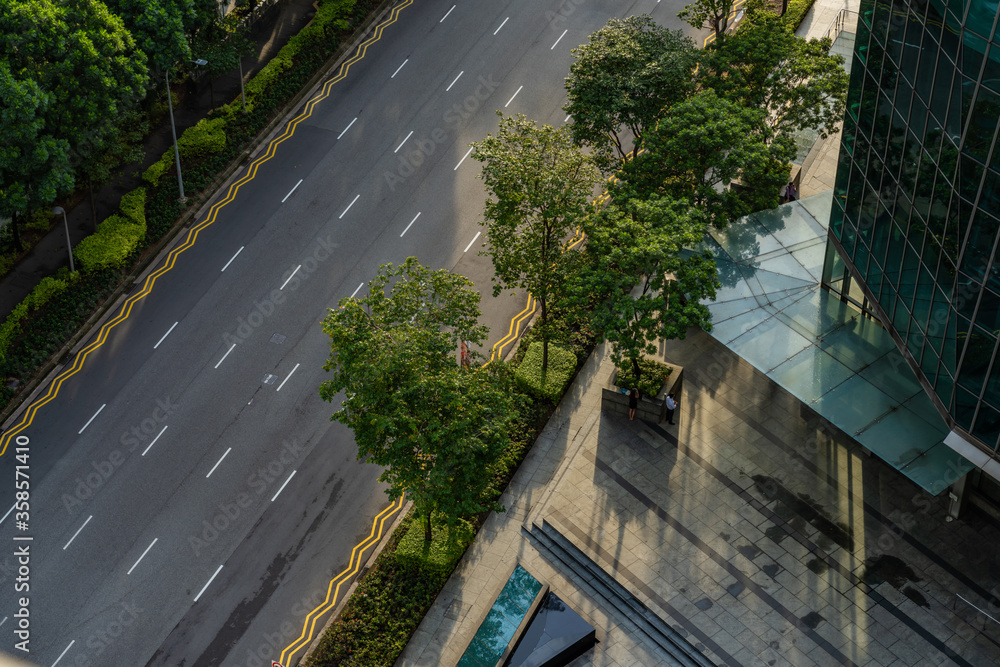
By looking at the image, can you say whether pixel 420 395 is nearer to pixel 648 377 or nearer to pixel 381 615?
pixel 381 615

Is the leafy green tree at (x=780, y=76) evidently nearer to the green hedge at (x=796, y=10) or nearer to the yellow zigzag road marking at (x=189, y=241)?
the green hedge at (x=796, y=10)

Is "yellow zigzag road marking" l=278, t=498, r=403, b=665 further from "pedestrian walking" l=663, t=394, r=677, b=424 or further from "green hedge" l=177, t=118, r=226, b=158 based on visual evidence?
"green hedge" l=177, t=118, r=226, b=158

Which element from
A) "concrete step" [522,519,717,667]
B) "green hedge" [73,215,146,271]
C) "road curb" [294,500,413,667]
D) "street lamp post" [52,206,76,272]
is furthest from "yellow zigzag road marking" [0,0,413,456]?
"concrete step" [522,519,717,667]

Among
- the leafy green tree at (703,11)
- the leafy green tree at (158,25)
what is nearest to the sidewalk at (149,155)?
the leafy green tree at (158,25)

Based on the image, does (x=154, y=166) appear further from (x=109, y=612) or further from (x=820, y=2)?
(x=820, y=2)

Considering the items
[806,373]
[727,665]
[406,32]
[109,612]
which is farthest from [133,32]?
[727,665]

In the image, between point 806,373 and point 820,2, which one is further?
point 820,2

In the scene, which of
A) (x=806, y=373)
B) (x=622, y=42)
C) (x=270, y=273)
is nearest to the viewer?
(x=806, y=373)
